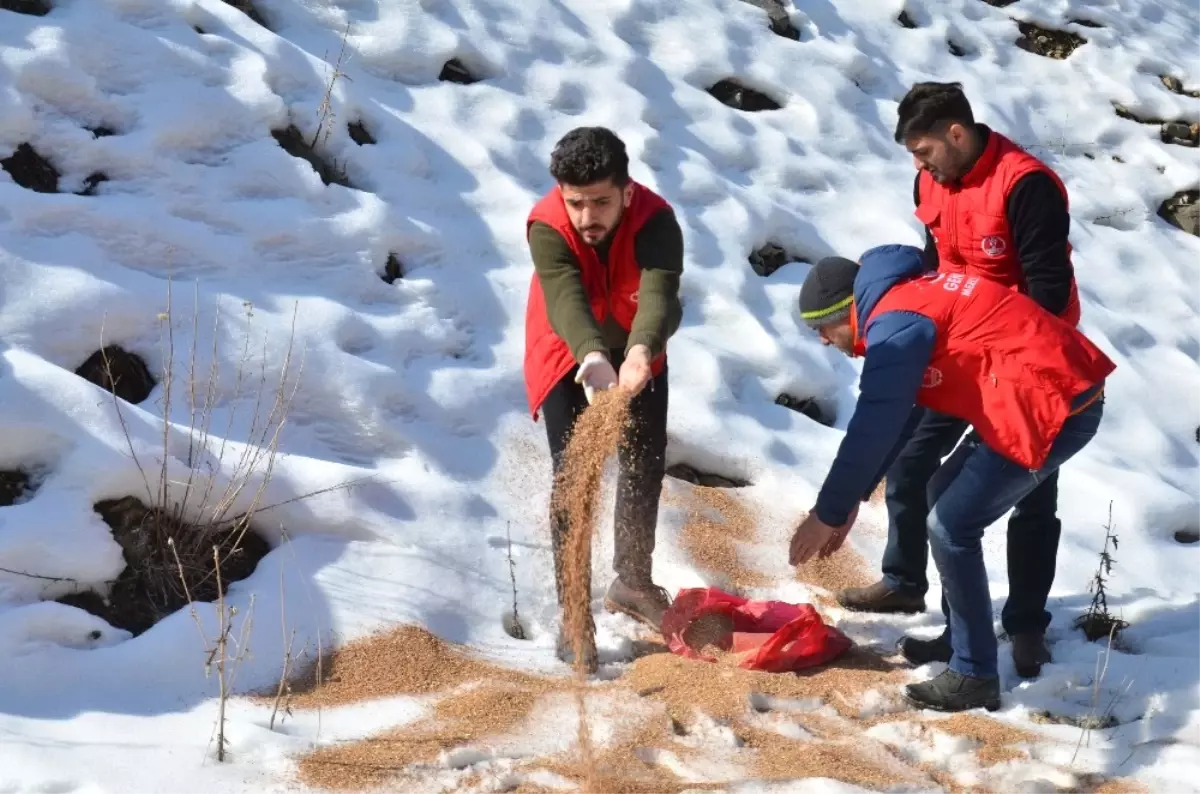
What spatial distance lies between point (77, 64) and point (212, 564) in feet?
8.85

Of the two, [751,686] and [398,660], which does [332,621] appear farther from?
[751,686]

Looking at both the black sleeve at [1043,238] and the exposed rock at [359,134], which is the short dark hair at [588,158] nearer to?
the black sleeve at [1043,238]

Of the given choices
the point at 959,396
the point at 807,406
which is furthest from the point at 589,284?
the point at 807,406

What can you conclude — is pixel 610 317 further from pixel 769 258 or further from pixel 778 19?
pixel 778 19

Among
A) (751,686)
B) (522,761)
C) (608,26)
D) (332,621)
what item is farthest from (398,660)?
(608,26)

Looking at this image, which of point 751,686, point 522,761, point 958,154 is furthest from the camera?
point 958,154

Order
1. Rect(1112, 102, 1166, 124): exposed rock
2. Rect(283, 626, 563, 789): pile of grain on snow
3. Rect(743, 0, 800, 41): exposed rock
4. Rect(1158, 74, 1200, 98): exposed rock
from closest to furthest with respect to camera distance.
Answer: Rect(283, 626, 563, 789): pile of grain on snow → Rect(743, 0, 800, 41): exposed rock → Rect(1112, 102, 1166, 124): exposed rock → Rect(1158, 74, 1200, 98): exposed rock

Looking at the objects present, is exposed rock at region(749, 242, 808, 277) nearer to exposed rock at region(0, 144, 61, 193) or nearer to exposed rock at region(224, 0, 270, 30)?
exposed rock at region(224, 0, 270, 30)

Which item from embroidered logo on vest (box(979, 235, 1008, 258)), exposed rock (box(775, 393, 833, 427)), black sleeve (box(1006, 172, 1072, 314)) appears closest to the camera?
black sleeve (box(1006, 172, 1072, 314))

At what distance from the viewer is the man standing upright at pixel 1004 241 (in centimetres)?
350

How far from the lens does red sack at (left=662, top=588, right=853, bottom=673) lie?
3553mm

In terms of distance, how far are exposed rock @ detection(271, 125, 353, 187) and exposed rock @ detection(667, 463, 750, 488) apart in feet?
6.92

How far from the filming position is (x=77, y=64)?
16.3ft

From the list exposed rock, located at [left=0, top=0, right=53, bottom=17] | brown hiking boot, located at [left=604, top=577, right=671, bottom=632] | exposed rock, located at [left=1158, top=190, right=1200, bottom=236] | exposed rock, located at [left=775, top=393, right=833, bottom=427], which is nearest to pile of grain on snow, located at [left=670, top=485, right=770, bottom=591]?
brown hiking boot, located at [left=604, top=577, right=671, bottom=632]
